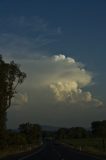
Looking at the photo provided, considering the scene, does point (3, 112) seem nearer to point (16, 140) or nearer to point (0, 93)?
point (0, 93)

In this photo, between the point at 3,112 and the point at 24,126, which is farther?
the point at 24,126

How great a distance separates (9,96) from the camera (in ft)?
213

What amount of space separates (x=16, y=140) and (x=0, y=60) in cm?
2662

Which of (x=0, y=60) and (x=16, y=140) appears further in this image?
(x=16, y=140)

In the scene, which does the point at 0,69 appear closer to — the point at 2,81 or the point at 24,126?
the point at 2,81

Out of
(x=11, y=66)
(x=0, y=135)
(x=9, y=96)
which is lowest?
(x=0, y=135)

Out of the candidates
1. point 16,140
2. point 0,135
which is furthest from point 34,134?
point 0,135

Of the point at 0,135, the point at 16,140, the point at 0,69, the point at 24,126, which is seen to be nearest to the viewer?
the point at 0,69

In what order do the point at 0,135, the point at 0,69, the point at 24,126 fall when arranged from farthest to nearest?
the point at 24,126 < the point at 0,135 < the point at 0,69

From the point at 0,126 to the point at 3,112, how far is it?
2.54 m

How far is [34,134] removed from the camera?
532ft

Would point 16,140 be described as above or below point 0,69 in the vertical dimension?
below

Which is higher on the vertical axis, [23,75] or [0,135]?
[23,75]

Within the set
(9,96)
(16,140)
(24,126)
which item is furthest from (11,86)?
(24,126)
